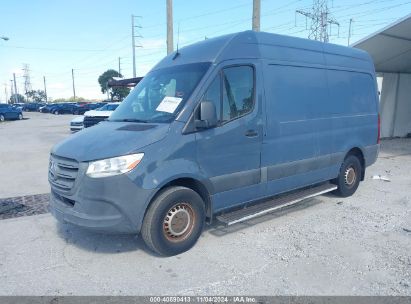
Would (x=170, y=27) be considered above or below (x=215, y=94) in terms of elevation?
above

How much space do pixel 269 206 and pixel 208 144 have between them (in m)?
1.57

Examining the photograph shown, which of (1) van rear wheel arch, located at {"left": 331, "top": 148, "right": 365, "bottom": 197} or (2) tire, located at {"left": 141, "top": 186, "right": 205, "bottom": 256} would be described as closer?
(2) tire, located at {"left": 141, "top": 186, "right": 205, "bottom": 256}

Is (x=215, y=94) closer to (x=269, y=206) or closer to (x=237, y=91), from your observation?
(x=237, y=91)

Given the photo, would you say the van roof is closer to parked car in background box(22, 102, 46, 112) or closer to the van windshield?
the van windshield

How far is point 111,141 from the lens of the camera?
3.90 meters

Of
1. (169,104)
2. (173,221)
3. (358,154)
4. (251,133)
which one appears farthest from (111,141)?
(358,154)

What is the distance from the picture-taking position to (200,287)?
3.51 m

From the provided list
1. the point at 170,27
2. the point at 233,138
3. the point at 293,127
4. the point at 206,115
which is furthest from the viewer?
the point at 170,27

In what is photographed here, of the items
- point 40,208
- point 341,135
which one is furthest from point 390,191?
point 40,208

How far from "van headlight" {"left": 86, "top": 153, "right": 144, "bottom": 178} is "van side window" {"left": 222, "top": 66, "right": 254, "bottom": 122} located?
1372mm

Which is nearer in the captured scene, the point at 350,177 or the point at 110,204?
the point at 110,204

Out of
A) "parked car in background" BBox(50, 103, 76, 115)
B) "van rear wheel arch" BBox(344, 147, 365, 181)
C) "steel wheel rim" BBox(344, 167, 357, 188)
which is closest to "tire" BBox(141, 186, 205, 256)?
"steel wheel rim" BBox(344, 167, 357, 188)

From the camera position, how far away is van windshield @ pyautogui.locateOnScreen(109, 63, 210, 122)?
427 cm

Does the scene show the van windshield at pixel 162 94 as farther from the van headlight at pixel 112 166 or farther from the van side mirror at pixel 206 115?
the van headlight at pixel 112 166
